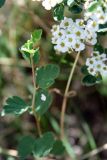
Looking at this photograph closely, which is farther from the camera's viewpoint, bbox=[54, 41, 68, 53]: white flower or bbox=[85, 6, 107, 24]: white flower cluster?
bbox=[54, 41, 68, 53]: white flower

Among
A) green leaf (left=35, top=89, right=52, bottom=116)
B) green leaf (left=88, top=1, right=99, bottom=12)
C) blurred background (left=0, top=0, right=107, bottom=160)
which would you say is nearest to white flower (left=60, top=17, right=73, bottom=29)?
green leaf (left=88, top=1, right=99, bottom=12)

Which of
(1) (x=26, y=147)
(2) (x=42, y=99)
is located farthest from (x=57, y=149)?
(2) (x=42, y=99)

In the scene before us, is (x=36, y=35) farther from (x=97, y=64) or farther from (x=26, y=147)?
(x=26, y=147)

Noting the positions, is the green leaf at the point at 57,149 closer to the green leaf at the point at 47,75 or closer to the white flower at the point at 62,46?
the green leaf at the point at 47,75

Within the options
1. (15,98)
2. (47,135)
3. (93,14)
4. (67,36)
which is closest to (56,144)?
(47,135)

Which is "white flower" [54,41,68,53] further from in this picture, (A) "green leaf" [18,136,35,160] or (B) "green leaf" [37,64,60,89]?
(A) "green leaf" [18,136,35,160]

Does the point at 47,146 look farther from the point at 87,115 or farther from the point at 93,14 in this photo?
the point at 87,115

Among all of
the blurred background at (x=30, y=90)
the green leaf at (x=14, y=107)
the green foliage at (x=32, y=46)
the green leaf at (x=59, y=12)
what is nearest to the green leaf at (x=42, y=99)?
the green leaf at (x=14, y=107)
